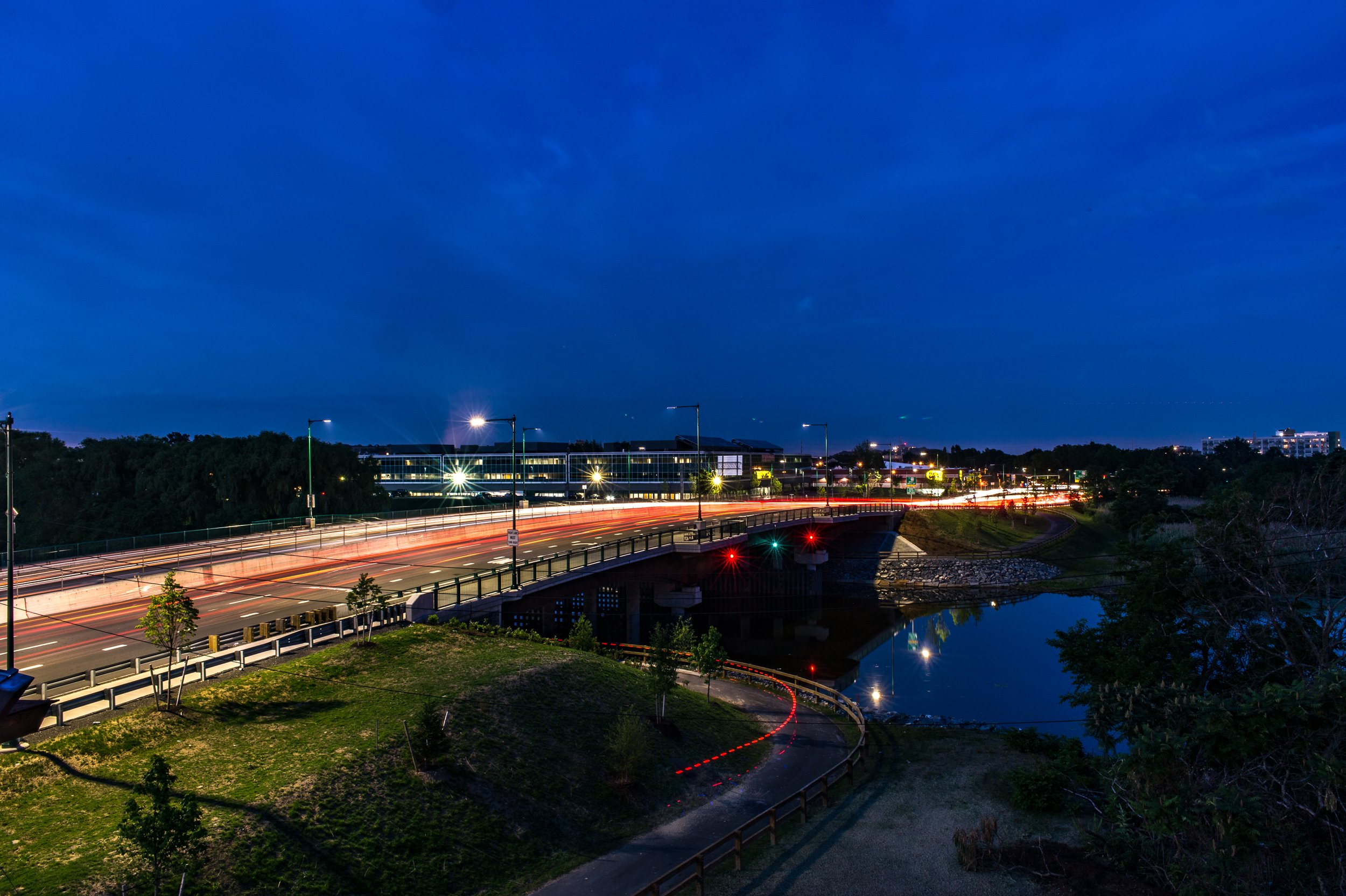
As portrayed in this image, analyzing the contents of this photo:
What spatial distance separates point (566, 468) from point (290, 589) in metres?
106

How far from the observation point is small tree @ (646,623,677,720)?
79.2ft

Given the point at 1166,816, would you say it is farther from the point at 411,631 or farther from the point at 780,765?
the point at 411,631

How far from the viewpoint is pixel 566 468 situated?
14112cm

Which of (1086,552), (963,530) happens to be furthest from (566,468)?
(1086,552)

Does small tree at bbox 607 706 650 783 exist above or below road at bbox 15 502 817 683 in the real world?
below

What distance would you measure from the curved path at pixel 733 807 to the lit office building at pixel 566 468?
92.7 m

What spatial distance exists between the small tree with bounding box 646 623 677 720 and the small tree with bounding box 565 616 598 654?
22.2 ft

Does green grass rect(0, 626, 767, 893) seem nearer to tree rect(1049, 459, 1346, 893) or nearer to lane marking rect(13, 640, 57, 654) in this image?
lane marking rect(13, 640, 57, 654)

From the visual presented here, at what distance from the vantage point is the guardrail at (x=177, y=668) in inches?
686

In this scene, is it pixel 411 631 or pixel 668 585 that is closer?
pixel 411 631

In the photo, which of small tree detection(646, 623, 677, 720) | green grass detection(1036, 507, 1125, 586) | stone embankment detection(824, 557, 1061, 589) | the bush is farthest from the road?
green grass detection(1036, 507, 1125, 586)

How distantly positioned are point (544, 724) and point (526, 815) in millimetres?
4064

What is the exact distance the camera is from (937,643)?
2082 inches

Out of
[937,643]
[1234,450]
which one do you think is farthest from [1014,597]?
[1234,450]
